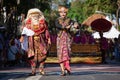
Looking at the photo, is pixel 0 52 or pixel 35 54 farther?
pixel 0 52

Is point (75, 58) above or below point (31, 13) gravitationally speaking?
below

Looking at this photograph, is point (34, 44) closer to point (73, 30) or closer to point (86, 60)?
point (73, 30)

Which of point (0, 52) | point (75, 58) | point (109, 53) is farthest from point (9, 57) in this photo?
point (109, 53)

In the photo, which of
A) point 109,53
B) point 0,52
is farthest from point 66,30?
point 109,53

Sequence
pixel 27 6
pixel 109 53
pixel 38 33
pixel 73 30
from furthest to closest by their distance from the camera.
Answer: pixel 109 53
pixel 27 6
pixel 73 30
pixel 38 33

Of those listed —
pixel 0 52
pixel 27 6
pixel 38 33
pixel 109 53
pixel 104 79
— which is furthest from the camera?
pixel 109 53

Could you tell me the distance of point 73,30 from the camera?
622 inches

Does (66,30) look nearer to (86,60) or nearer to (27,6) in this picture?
(86,60)

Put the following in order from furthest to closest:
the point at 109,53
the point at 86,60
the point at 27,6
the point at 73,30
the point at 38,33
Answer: the point at 109,53 < the point at 27,6 < the point at 86,60 < the point at 73,30 < the point at 38,33

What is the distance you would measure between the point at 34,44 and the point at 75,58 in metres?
12.5

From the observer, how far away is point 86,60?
88.3 ft

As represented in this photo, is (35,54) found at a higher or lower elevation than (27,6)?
lower

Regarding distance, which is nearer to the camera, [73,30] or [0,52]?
[73,30]

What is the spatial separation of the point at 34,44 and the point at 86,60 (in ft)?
40.7
